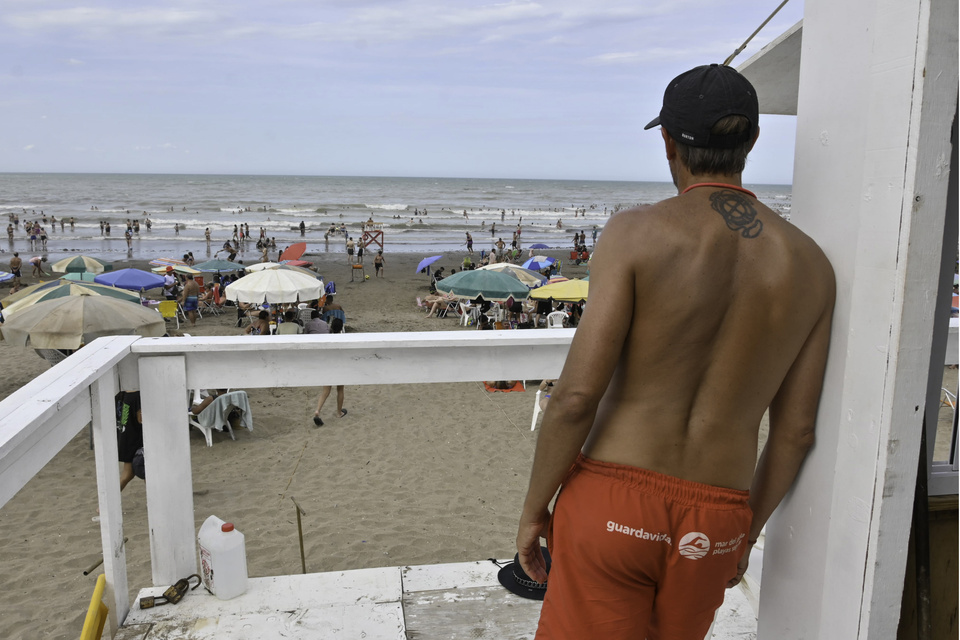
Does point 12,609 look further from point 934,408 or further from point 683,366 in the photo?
point 934,408

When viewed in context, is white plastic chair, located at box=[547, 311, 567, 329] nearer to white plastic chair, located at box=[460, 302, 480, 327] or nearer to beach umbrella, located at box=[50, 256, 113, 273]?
white plastic chair, located at box=[460, 302, 480, 327]

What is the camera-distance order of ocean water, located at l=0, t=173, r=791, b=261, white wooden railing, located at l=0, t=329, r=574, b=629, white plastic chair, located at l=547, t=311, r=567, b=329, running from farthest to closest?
ocean water, located at l=0, t=173, r=791, b=261 → white plastic chair, located at l=547, t=311, r=567, b=329 → white wooden railing, located at l=0, t=329, r=574, b=629

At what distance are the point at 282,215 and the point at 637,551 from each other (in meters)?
51.7

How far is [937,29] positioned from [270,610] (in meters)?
2.29

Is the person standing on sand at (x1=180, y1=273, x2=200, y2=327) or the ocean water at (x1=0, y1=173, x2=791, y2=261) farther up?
the ocean water at (x1=0, y1=173, x2=791, y2=261)

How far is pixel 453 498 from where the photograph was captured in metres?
5.86

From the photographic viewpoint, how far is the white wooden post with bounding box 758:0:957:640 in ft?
3.41

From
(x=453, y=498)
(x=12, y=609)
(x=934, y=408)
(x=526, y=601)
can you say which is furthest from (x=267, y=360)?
(x=453, y=498)

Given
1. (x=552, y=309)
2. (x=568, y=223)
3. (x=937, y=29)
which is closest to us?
(x=937, y=29)

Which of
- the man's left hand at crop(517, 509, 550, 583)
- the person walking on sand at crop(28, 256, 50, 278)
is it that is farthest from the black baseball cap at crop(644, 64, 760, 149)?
the person walking on sand at crop(28, 256, 50, 278)

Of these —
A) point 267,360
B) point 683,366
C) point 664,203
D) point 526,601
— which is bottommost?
point 526,601

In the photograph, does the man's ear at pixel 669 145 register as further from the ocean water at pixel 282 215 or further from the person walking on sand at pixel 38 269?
the ocean water at pixel 282 215

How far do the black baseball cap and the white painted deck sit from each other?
64.4 inches

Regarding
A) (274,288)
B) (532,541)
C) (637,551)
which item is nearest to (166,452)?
(532,541)
